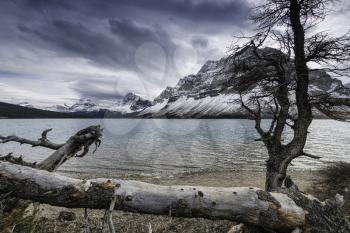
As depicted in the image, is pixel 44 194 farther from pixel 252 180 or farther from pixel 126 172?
pixel 126 172

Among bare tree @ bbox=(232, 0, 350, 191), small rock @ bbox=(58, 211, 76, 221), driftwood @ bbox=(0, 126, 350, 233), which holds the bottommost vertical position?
small rock @ bbox=(58, 211, 76, 221)

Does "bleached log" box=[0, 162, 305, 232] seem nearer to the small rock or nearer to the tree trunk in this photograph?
the tree trunk

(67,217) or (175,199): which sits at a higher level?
(175,199)

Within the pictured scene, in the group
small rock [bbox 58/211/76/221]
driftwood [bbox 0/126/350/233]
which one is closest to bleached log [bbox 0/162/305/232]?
driftwood [bbox 0/126/350/233]

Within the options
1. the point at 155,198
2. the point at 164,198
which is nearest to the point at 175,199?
the point at 164,198

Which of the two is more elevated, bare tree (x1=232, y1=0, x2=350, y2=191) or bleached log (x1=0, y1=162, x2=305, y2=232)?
bare tree (x1=232, y1=0, x2=350, y2=191)

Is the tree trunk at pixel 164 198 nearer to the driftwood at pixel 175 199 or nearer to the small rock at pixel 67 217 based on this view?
the driftwood at pixel 175 199

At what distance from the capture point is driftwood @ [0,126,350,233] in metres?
6.91

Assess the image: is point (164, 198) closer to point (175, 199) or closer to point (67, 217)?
point (175, 199)

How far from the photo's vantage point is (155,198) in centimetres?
710

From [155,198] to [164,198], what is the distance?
0.19 metres

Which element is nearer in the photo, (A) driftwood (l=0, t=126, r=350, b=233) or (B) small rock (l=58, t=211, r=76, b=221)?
(A) driftwood (l=0, t=126, r=350, b=233)

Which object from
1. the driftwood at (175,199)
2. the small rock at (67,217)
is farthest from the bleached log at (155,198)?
the small rock at (67,217)

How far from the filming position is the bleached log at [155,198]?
690 cm
